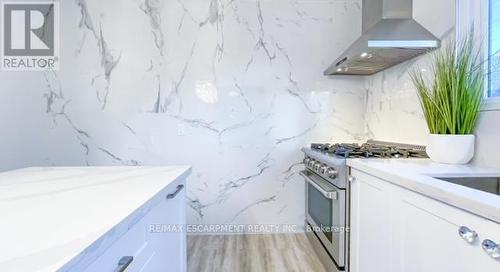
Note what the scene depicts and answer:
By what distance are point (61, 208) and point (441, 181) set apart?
121 centimetres

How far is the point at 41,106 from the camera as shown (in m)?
3.10

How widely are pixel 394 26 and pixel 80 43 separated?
2.85 meters

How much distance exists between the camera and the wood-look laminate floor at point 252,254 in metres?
2.30

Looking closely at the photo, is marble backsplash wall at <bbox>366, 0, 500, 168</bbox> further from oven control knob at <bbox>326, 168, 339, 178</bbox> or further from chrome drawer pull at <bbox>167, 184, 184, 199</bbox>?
chrome drawer pull at <bbox>167, 184, 184, 199</bbox>

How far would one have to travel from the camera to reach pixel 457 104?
152 centimetres

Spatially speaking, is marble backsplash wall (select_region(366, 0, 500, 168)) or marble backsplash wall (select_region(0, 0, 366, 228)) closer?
marble backsplash wall (select_region(366, 0, 500, 168))

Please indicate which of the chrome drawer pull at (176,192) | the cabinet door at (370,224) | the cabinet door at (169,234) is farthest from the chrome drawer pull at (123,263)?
the cabinet door at (370,224)

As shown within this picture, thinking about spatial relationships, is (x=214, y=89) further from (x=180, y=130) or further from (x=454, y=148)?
(x=454, y=148)

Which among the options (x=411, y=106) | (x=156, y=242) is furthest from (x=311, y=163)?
(x=156, y=242)

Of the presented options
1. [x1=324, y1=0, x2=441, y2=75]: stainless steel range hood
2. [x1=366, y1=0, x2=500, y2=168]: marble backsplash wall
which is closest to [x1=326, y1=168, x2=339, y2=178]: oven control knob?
[x1=366, y1=0, x2=500, y2=168]: marble backsplash wall

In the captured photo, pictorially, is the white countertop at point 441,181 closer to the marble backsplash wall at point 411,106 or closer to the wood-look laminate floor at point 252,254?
the marble backsplash wall at point 411,106

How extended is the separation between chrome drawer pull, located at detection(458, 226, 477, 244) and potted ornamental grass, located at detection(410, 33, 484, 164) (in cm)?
80

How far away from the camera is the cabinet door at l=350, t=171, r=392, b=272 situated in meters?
1.37

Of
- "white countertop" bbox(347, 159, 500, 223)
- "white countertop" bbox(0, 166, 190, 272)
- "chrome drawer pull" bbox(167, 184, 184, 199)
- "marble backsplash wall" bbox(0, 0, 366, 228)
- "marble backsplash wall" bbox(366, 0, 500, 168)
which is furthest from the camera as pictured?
"marble backsplash wall" bbox(0, 0, 366, 228)
